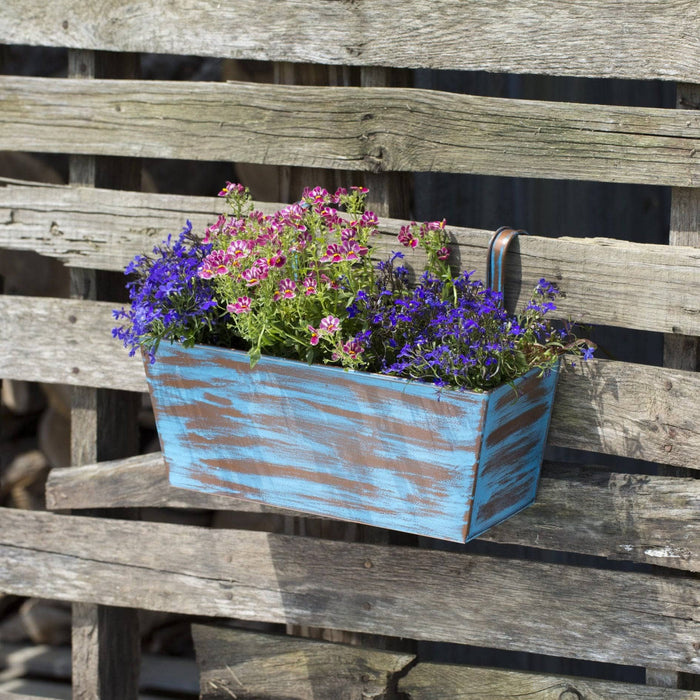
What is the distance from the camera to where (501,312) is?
6.74 feet

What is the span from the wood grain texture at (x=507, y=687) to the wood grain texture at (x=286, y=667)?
7 centimetres

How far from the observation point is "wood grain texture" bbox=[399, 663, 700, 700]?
7.75ft

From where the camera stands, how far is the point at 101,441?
277 cm

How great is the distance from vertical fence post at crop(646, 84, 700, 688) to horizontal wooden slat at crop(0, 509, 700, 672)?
1.18 ft

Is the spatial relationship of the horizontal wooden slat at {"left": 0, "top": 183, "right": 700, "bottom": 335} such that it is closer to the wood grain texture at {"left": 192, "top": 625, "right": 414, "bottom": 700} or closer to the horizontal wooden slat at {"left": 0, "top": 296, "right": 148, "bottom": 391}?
the horizontal wooden slat at {"left": 0, "top": 296, "right": 148, "bottom": 391}

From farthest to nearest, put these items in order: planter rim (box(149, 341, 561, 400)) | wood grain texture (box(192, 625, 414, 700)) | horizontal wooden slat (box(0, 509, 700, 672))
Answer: wood grain texture (box(192, 625, 414, 700)) → horizontal wooden slat (box(0, 509, 700, 672)) → planter rim (box(149, 341, 561, 400))

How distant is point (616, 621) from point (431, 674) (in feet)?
1.61

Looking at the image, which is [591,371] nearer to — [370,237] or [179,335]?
[370,237]

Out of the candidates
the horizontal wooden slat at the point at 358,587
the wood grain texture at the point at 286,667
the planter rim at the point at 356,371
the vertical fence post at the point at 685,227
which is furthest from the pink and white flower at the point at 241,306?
the wood grain texture at the point at 286,667

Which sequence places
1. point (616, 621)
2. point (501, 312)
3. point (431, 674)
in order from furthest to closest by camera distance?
1. point (431, 674)
2. point (616, 621)
3. point (501, 312)

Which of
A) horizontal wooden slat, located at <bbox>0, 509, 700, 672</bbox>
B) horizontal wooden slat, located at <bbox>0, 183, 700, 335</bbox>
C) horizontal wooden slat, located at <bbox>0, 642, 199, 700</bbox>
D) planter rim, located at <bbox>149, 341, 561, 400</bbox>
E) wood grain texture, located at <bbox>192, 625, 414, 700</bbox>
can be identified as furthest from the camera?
horizontal wooden slat, located at <bbox>0, 642, 199, 700</bbox>

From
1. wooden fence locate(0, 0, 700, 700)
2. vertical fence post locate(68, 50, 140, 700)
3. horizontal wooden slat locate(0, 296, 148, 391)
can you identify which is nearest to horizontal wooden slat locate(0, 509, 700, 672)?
wooden fence locate(0, 0, 700, 700)

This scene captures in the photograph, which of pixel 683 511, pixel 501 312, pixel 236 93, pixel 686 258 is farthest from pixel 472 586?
pixel 236 93

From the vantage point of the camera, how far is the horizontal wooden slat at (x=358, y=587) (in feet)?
7.68
